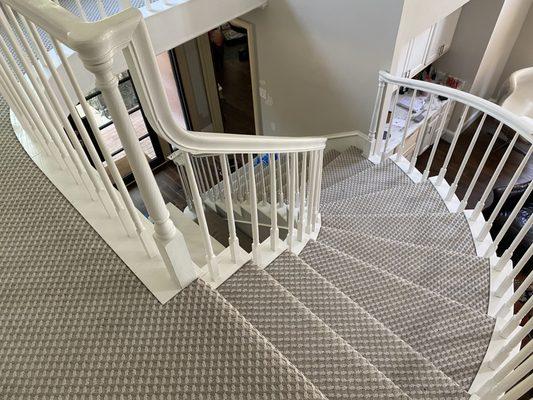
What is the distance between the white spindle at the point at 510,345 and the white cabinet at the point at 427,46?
105 inches

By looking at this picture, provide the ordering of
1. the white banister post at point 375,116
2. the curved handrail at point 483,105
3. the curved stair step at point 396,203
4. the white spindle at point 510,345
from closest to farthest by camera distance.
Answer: the white spindle at point 510,345, the curved handrail at point 483,105, the curved stair step at point 396,203, the white banister post at point 375,116

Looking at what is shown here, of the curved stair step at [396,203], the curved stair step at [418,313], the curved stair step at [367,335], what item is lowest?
the curved stair step at [396,203]

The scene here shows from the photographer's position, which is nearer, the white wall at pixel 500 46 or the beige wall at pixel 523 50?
the white wall at pixel 500 46

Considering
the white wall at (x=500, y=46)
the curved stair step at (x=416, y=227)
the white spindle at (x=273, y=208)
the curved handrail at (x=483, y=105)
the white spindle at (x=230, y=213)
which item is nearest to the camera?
the white spindle at (x=230, y=213)

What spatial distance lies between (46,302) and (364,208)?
2.19 metres

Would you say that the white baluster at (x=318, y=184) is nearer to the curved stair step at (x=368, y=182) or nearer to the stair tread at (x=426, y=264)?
the stair tread at (x=426, y=264)

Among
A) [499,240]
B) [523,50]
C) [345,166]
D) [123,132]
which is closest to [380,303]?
[499,240]

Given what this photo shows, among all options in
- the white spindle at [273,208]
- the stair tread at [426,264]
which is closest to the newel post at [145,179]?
the white spindle at [273,208]

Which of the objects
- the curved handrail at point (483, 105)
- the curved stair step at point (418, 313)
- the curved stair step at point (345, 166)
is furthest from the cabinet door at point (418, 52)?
the curved stair step at point (418, 313)

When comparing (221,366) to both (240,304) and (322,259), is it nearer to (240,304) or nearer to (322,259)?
(240,304)

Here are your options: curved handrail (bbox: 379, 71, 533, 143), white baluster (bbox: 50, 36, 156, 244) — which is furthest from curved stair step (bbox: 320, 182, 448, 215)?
white baluster (bbox: 50, 36, 156, 244)

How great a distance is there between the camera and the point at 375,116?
339 cm

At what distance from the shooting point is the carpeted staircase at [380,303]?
141 centimetres

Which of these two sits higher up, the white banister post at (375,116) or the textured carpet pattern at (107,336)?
the textured carpet pattern at (107,336)
